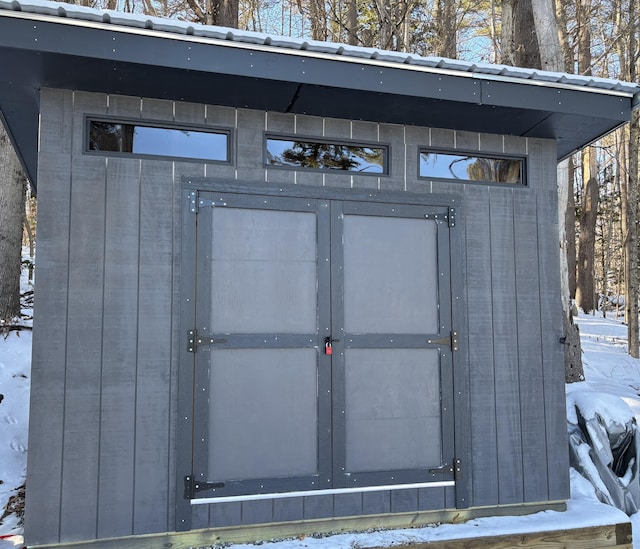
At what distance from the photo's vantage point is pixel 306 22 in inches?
520

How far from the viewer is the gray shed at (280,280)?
315cm

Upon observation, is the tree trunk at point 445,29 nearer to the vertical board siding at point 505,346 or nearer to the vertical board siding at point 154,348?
the vertical board siding at point 505,346

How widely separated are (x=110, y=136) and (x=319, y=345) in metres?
1.69

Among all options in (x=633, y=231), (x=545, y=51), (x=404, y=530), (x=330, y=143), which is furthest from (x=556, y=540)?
(x=633, y=231)

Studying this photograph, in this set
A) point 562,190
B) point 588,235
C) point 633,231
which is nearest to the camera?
point 562,190

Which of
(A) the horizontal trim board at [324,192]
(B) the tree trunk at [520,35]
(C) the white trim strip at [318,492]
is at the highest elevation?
(B) the tree trunk at [520,35]

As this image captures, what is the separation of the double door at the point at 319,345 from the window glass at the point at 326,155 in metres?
0.24

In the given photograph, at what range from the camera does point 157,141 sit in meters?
3.43

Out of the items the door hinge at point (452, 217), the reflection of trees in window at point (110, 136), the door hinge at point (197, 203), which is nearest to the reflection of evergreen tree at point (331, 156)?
the door hinge at point (197, 203)

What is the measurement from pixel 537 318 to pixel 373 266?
1219mm

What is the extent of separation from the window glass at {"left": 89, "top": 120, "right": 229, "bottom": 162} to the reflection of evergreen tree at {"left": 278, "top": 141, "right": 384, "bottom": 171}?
0.34 meters

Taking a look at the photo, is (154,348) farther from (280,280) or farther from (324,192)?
(324,192)

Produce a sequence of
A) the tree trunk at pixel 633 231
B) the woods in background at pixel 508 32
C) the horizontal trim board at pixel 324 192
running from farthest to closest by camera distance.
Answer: the tree trunk at pixel 633 231 < the woods in background at pixel 508 32 < the horizontal trim board at pixel 324 192

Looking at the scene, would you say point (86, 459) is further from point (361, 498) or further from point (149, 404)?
point (361, 498)
